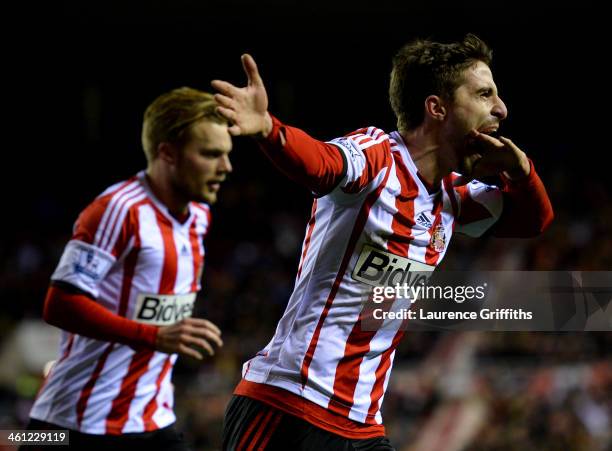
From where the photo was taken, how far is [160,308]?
4.20 meters

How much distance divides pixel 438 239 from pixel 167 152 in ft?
5.82

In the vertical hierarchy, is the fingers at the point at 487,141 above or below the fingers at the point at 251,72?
above

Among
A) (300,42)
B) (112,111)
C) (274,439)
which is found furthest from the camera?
(112,111)

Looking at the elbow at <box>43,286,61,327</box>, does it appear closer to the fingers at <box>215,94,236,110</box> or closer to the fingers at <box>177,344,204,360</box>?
the fingers at <box>177,344,204,360</box>

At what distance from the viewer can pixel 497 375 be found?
9.55 meters

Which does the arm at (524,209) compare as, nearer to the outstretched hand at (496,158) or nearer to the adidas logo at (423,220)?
the outstretched hand at (496,158)

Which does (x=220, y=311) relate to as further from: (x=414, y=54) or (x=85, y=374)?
(x=414, y=54)

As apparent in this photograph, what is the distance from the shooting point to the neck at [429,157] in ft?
10.4

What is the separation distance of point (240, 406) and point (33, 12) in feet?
40.4

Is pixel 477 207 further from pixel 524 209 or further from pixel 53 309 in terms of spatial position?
pixel 53 309

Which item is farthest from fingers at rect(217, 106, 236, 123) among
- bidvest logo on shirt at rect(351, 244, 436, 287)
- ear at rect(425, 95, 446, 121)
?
ear at rect(425, 95, 446, 121)

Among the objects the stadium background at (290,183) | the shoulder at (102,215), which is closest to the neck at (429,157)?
the shoulder at (102,215)

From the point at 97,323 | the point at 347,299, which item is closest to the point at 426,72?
the point at 347,299

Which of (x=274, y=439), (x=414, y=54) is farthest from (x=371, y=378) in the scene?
(x=414, y=54)
